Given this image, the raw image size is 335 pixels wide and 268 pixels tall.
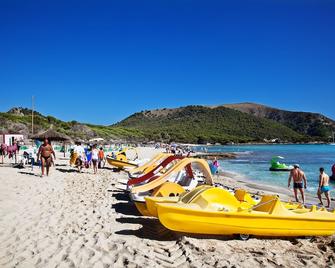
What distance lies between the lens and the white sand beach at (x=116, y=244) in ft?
17.0

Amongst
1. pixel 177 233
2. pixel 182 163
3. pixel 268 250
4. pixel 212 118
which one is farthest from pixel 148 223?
pixel 212 118

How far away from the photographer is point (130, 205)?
9297mm

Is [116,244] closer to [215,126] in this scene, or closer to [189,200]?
[189,200]

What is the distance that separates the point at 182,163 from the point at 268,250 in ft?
9.08

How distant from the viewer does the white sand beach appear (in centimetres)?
518

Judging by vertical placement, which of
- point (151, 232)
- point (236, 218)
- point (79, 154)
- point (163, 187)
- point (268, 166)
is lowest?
point (268, 166)

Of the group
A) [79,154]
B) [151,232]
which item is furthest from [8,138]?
[151,232]

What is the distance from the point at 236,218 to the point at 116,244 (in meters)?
2.24

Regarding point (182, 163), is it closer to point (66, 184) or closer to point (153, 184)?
point (153, 184)

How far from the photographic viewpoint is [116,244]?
584 centimetres

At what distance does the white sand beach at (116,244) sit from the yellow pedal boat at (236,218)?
203mm

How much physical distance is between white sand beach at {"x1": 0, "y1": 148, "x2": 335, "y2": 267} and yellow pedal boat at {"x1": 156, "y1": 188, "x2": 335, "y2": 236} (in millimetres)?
203

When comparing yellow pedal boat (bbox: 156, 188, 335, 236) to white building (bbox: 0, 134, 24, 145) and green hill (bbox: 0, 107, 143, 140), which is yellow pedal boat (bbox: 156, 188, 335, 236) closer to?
white building (bbox: 0, 134, 24, 145)

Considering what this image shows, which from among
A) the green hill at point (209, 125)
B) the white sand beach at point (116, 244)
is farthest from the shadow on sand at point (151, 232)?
the green hill at point (209, 125)
